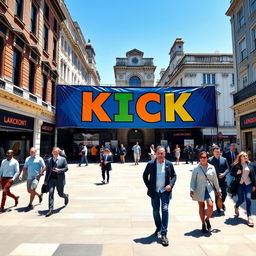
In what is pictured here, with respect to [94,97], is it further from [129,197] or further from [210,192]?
[210,192]

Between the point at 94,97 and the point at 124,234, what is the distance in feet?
58.2

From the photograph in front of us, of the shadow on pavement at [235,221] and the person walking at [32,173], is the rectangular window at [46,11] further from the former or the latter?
the shadow on pavement at [235,221]

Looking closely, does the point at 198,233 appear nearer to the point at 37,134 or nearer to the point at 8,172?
the point at 8,172

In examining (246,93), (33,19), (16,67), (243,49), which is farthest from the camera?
(243,49)

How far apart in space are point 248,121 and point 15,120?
17725mm

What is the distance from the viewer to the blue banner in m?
20.6

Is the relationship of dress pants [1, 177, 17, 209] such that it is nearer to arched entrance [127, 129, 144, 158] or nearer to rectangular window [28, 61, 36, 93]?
rectangular window [28, 61, 36, 93]

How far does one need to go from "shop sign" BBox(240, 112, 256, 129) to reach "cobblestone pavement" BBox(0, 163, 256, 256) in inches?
455

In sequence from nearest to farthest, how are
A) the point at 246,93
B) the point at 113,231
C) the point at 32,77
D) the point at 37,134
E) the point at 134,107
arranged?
1. the point at 113,231
2. the point at 32,77
3. the point at 37,134
4. the point at 246,93
5. the point at 134,107

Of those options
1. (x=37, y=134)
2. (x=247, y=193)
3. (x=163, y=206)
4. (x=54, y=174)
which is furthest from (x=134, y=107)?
(x=163, y=206)

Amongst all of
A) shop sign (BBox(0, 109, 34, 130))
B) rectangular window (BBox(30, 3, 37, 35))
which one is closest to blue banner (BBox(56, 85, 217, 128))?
shop sign (BBox(0, 109, 34, 130))

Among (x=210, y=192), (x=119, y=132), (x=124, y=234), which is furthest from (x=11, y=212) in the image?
(x=119, y=132)

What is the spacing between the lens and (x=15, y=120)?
519 inches

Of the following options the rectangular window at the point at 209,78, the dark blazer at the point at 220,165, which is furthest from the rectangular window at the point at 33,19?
the rectangular window at the point at 209,78
